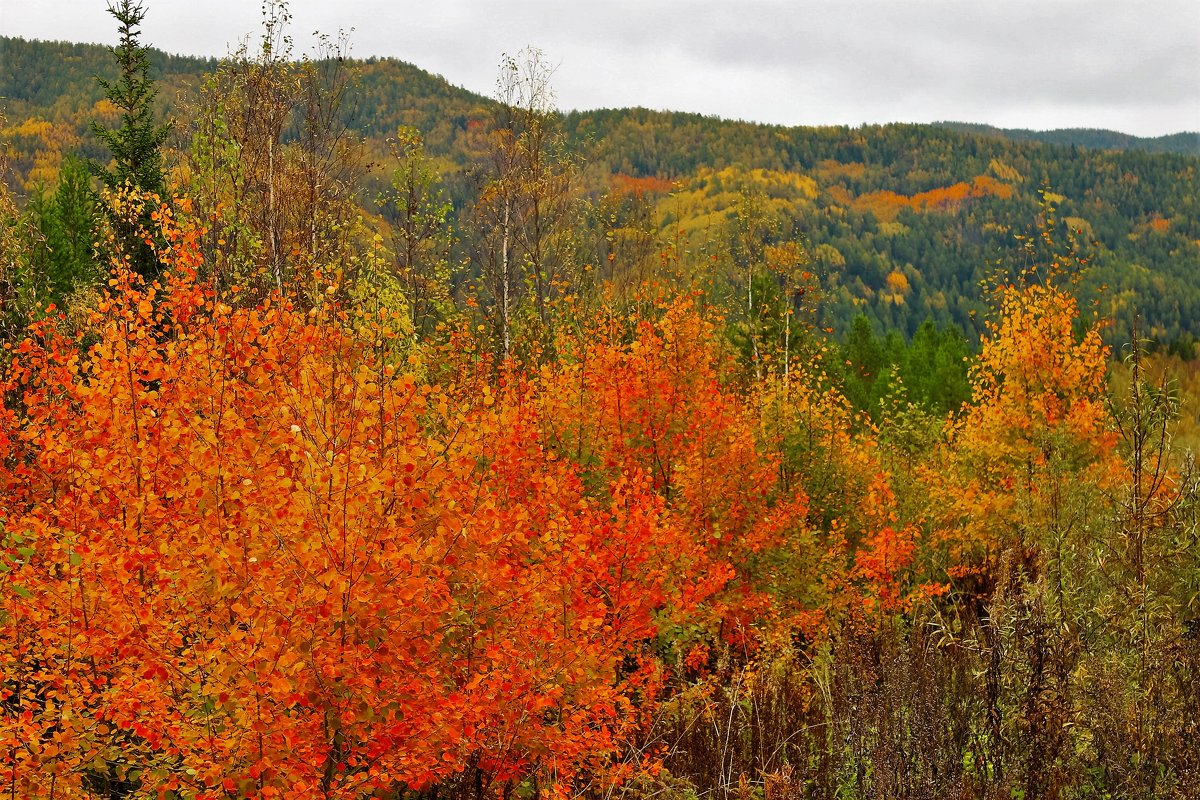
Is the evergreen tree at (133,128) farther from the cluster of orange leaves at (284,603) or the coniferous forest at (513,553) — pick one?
the cluster of orange leaves at (284,603)

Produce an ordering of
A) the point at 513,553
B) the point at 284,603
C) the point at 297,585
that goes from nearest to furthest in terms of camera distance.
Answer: the point at 284,603, the point at 297,585, the point at 513,553

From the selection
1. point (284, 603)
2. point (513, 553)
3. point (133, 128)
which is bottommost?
point (513, 553)

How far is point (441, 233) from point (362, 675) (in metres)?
21.2

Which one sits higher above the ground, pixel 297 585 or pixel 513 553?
pixel 297 585

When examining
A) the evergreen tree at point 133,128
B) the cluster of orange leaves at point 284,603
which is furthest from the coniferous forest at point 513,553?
the evergreen tree at point 133,128

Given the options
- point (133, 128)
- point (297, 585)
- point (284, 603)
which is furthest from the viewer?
point (133, 128)

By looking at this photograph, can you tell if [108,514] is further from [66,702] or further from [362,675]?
[362,675]

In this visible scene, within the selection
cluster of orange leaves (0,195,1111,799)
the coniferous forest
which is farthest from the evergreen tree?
cluster of orange leaves (0,195,1111,799)

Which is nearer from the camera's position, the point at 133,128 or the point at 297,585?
the point at 297,585

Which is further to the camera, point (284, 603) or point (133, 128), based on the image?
point (133, 128)

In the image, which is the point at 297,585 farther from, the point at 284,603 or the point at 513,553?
the point at 513,553

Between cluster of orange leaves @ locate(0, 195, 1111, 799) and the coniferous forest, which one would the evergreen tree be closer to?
the coniferous forest

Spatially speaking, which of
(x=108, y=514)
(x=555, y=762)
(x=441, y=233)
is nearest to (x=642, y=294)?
(x=441, y=233)

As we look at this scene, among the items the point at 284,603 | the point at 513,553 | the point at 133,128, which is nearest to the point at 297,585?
the point at 284,603
